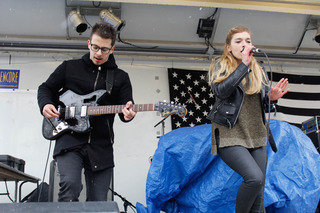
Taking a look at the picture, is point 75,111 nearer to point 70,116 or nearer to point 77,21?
point 70,116

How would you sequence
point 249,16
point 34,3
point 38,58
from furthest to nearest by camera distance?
1. point 38,58
2. point 249,16
3. point 34,3

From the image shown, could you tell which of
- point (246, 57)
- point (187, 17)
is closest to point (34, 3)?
point (187, 17)

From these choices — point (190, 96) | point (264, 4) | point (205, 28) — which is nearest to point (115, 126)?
point (190, 96)

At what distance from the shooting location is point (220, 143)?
266 centimetres

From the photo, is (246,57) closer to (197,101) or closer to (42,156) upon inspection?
(197,101)

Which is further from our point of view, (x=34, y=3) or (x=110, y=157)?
(x=34, y=3)

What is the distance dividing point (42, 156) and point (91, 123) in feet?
8.85

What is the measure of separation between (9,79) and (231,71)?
382 centimetres

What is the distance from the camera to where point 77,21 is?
187 inches

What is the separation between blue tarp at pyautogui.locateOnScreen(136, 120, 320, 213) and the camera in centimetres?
318

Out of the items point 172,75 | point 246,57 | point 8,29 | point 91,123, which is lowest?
point 91,123

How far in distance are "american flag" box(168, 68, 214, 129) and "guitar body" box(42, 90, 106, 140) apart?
2679mm

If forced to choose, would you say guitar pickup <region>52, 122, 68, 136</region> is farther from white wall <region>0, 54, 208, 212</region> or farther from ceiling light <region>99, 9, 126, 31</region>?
white wall <region>0, 54, 208, 212</region>

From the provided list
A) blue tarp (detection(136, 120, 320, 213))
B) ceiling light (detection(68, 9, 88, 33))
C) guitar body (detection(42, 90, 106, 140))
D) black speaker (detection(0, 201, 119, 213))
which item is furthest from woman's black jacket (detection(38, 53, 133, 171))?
ceiling light (detection(68, 9, 88, 33))
